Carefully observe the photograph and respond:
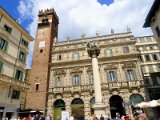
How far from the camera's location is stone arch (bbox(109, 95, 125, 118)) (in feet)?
90.3

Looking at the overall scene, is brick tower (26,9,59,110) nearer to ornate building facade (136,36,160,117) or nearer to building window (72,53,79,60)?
building window (72,53,79,60)

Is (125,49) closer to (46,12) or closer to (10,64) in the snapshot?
(10,64)

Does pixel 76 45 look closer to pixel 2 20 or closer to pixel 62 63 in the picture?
pixel 62 63

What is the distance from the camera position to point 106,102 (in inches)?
1085

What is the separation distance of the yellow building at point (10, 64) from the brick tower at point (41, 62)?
5803 millimetres

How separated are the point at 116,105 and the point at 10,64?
19.1 meters

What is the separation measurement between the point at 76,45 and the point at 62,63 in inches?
200

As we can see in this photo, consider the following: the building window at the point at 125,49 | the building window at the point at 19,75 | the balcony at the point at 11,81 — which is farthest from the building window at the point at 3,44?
the building window at the point at 125,49

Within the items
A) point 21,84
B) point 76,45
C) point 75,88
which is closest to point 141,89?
point 75,88

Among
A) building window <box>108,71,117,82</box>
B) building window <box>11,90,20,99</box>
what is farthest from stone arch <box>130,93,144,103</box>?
building window <box>11,90,20,99</box>

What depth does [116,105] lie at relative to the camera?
27938 millimetres

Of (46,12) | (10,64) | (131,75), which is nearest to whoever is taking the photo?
(10,64)

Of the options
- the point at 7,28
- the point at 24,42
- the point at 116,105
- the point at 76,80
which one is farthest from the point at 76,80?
the point at 7,28

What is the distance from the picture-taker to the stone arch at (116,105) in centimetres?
2752
